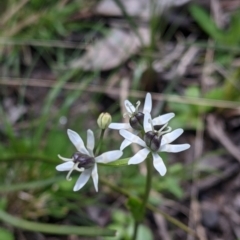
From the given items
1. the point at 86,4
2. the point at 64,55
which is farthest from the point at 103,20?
the point at 64,55

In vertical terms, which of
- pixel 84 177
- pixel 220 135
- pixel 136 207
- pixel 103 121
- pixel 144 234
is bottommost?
pixel 144 234

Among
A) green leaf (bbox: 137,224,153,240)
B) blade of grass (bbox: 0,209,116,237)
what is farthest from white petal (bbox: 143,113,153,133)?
green leaf (bbox: 137,224,153,240)

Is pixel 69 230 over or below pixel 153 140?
below

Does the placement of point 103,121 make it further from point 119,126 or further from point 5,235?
point 5,235

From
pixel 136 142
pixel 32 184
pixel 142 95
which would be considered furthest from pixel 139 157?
pixel 142 95

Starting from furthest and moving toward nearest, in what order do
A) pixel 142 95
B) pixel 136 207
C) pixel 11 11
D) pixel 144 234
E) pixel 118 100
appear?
pixel 11 11
pixel 118 100
pixel 142 95
pixel 144 234
pixel 136 207

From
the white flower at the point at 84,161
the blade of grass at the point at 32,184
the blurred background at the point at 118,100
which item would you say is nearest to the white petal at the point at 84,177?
the white flower at the point at 84,161

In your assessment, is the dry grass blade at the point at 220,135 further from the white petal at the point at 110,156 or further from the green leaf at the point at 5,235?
the white petal at the point at 110,156

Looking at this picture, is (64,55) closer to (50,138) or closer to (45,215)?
(50,138)
